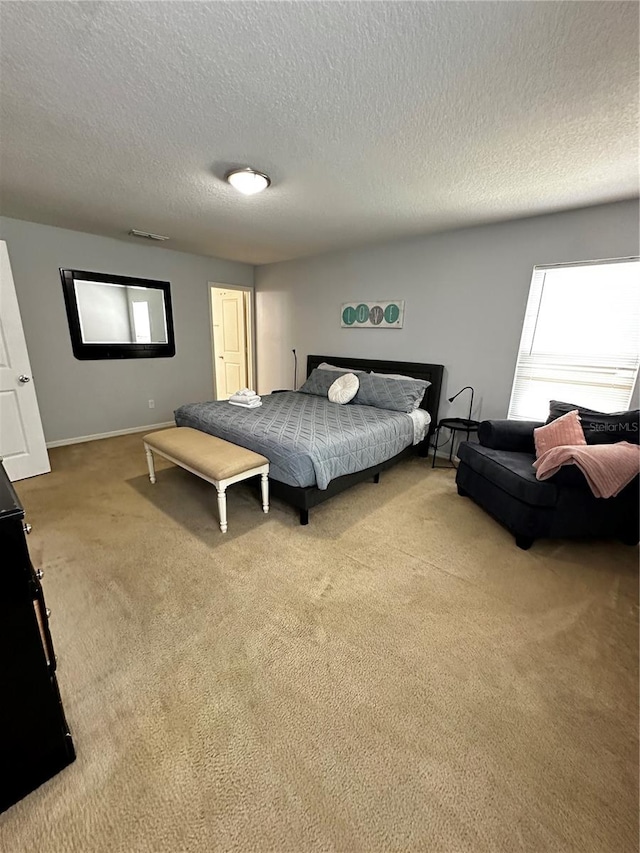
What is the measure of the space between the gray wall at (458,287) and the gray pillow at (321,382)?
1.73ft

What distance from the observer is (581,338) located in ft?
9.52

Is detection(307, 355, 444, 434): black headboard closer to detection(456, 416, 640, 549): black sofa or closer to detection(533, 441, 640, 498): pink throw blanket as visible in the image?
detection(456, 416, 640, 549): black sofa

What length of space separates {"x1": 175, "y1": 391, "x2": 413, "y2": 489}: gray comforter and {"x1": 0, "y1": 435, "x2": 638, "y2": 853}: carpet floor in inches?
18.7

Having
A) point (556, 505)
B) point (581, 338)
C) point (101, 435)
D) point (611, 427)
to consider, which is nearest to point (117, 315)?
point (101, 435)

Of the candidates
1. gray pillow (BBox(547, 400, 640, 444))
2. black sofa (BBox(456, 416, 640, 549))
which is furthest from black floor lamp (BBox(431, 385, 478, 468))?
gray pillow (BBox(547, 400, 640, 444))

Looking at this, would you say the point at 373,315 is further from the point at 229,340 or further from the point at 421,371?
the point at 229,340

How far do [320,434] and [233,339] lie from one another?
4198 mm

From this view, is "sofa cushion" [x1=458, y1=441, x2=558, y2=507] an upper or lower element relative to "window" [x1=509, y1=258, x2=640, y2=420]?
lower

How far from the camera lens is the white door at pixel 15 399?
9.34 ft

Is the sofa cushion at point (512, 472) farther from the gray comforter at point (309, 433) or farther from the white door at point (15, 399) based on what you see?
the white door at point (15, 399)

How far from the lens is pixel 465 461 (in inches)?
114

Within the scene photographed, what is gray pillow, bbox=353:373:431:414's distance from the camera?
353 cm

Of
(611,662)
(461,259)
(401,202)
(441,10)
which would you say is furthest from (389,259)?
(611,662)

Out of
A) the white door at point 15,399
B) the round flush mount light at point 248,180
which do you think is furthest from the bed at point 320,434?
the round flush mount light at point 248,180
